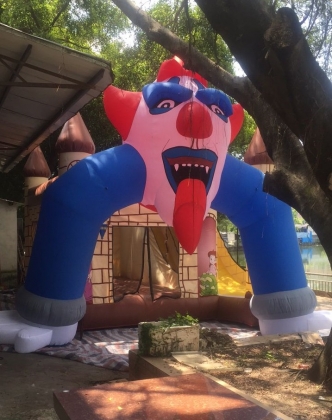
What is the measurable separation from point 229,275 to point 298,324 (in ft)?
12.2

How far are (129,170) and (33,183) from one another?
4708 millimetres

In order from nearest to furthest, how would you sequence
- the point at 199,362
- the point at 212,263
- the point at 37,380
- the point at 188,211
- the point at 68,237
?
1. the point at 199,362
2. the point at 37,380
3. the point at 68,237
4. the point at 188,211
5. the point at 212,263

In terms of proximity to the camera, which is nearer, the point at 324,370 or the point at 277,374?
the point at 324,370

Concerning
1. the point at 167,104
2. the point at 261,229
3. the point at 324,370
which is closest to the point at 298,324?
the point at 261,229

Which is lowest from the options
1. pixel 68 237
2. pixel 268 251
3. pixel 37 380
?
pixel 37 380

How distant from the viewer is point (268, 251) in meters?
7.30

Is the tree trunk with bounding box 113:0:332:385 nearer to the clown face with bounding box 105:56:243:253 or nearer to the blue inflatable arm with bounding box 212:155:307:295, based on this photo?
the clown face with bounding box 105:56:243:253

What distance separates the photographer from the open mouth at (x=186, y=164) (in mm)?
6785

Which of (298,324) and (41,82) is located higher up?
(41,82)

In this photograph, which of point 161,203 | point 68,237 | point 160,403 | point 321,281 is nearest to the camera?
point 160,403

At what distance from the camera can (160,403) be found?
3.17m

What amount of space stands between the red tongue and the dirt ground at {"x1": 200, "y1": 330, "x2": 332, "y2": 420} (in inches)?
56.0

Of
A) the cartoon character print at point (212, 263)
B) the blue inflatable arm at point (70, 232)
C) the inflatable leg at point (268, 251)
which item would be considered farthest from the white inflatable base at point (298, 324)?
the blue inflatable arm at point (70, 232)

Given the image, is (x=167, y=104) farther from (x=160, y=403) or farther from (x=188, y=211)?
(x=160, y=403)
